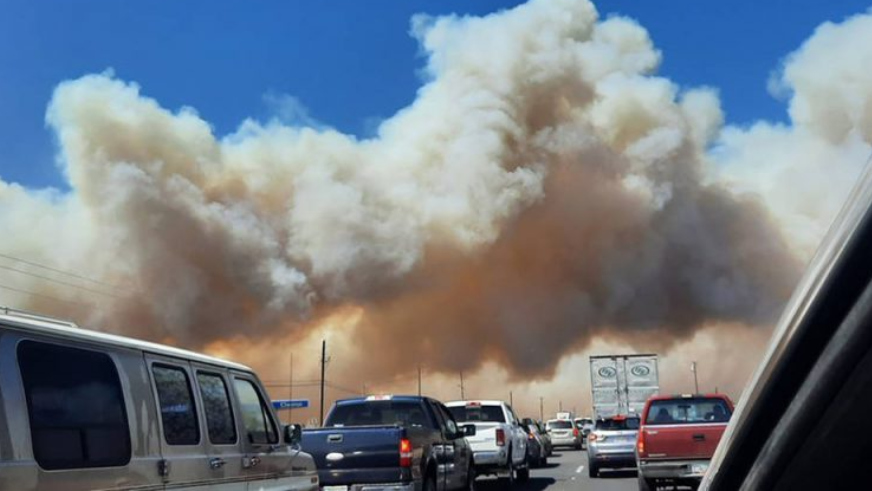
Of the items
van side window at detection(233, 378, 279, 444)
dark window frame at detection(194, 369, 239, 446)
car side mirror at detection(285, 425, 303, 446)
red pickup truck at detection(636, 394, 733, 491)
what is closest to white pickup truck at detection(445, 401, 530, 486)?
red pickup truck at detection(636, 394, 733, 491)

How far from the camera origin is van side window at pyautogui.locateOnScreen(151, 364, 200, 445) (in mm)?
4949

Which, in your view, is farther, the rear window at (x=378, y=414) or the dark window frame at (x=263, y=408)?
the rear window at (x=378, y=414)

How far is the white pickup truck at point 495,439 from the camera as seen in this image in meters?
15.3

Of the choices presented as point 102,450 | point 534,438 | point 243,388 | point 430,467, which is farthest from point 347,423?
point 534,438

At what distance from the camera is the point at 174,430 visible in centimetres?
504

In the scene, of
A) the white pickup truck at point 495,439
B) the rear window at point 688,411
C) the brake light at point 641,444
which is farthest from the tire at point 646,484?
the white pickup truck at point 495,439

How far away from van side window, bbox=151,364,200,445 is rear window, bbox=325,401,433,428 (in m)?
5.82

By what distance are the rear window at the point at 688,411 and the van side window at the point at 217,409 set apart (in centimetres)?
775

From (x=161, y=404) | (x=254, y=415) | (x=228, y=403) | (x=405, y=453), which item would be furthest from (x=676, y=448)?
(x=161, y=404)

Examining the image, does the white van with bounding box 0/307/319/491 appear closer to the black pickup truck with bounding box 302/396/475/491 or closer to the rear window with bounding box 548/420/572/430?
the black pickup truck with bounding box 302/396/475/491

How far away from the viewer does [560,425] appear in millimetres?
40062

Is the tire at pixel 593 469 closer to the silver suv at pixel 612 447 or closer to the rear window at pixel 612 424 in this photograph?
the silver suv at pixel 612 447

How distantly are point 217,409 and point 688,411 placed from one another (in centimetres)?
839

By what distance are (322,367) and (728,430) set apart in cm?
5314
